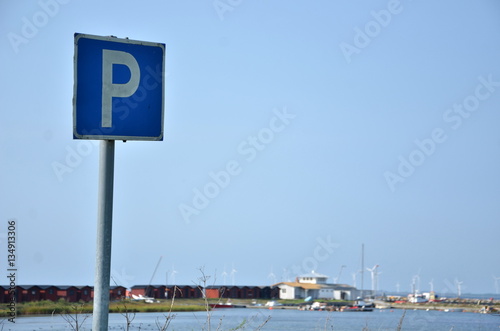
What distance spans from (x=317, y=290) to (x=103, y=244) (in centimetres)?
10193

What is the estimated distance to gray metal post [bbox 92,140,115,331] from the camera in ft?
9.91

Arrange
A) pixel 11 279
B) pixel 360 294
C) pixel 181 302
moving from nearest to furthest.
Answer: pixel 11 279 < pixel 181 302 < pixel 360 294

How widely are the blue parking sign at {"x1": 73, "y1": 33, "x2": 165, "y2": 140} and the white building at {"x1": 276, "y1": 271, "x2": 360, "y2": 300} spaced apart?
99.9 m

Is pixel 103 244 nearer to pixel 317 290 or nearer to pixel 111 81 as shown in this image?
pixel 111 81

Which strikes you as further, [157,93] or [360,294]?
[360,294]

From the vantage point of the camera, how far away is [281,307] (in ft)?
292

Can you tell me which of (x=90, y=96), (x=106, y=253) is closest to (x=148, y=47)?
(x=90, y=96)

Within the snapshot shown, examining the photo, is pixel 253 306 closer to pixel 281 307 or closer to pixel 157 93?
pixel 281 307

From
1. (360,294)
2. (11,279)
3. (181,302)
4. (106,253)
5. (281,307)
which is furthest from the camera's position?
(360,294)

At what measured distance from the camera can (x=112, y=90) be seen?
3.08 meters

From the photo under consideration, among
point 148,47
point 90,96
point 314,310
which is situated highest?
point 148,47

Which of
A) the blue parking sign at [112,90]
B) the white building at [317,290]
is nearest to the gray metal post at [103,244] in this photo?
the blue parking sign at [112,90]

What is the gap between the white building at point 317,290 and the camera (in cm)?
10181

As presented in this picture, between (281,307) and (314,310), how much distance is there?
613 centimetres
